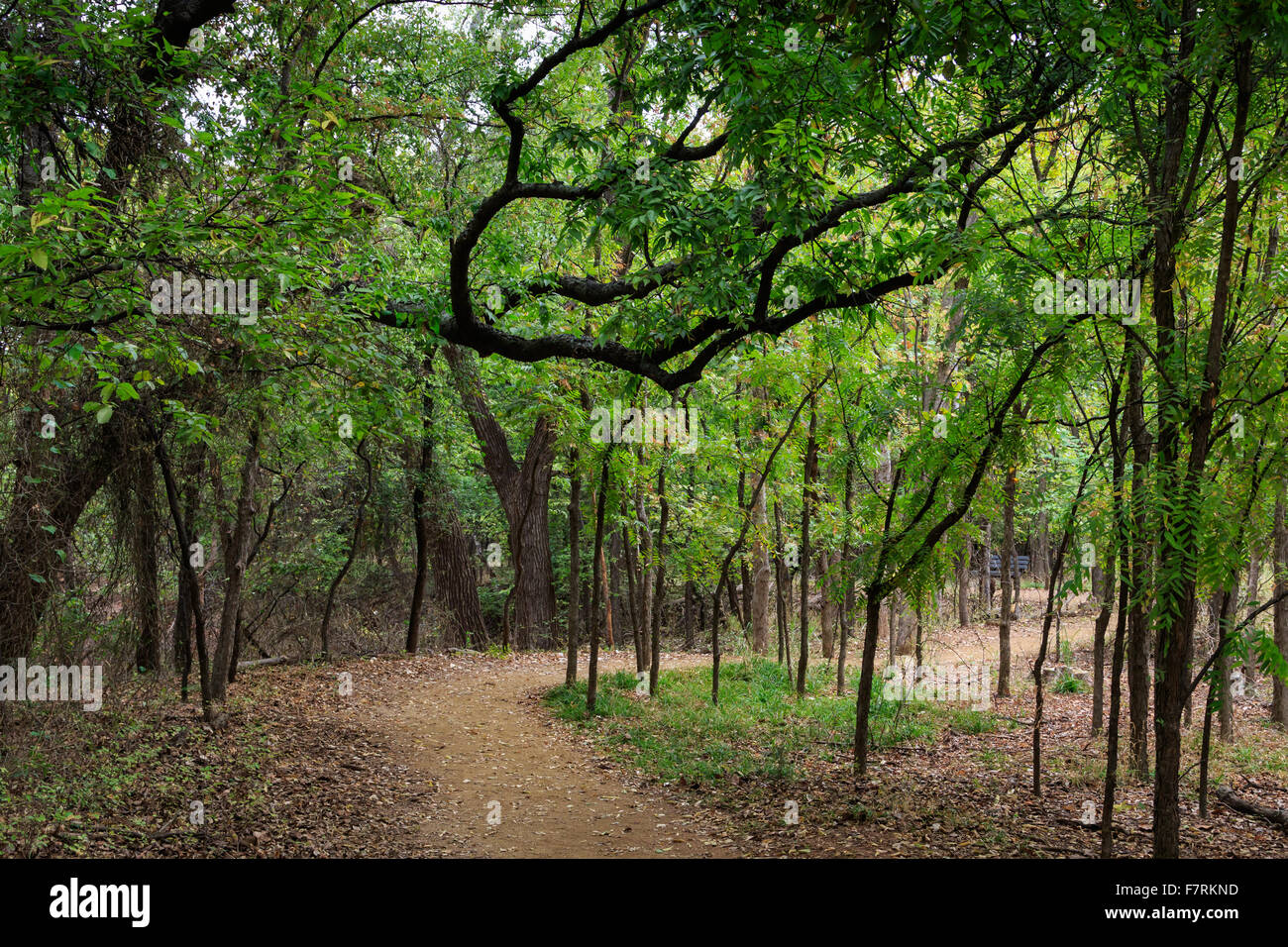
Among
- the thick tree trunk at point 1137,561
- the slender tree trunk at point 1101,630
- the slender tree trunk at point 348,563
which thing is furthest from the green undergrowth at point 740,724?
the slender tree trunk at point 348,563

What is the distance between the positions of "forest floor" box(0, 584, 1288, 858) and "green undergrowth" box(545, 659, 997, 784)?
4 centimetres

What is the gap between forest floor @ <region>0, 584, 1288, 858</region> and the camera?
6.24 m

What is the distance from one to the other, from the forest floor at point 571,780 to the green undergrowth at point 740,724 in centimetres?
4

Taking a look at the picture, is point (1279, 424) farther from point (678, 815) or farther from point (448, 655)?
point (448, 655)

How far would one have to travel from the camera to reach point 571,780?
846cm

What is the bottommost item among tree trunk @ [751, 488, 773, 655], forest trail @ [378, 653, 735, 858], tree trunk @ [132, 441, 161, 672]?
forest trail @ [378, 653, 735, 858]

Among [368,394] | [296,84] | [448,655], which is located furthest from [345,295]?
[448,655]

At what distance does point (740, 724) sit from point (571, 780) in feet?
8.99

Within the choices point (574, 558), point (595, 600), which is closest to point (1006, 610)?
point (595, 600)

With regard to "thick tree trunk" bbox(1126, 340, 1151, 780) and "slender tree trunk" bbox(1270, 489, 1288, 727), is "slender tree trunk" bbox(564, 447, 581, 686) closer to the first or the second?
"thick tree trunk" bbox(1126, 340, 1151, 780)

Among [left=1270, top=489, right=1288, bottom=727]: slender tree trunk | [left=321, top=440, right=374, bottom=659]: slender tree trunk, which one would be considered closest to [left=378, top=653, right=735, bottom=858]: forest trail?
[left=321, top=440, right=374, bottom=659]: slender tree trunk

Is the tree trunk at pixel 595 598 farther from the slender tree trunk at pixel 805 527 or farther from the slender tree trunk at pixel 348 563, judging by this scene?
the slender tree trunk at pixel 348 563

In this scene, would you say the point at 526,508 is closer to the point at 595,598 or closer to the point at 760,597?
the point at 760,597
